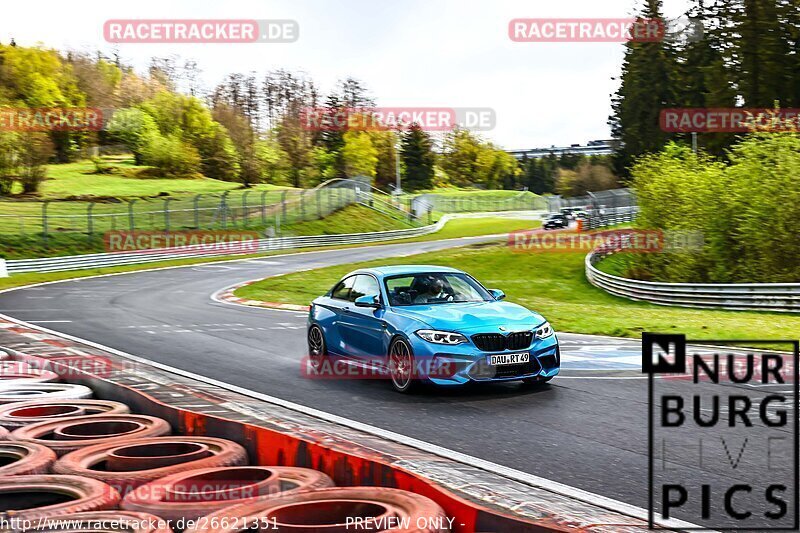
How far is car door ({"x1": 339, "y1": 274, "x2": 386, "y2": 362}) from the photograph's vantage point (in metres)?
10.8

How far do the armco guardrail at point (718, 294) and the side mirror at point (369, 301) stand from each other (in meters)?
16.6

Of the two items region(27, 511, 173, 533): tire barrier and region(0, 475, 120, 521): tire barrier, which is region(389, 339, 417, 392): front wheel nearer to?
region(0, 475, 120, 521): tire barrier

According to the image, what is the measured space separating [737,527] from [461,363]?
16.4ft

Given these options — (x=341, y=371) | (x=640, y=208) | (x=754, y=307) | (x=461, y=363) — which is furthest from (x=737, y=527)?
(x=640, y=208)

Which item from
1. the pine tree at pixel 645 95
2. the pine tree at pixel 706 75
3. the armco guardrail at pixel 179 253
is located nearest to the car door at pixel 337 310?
the armco guardrail at pixel 179 253

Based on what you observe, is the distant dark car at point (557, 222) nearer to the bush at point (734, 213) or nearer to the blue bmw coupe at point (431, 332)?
the bush at point (734, 213)

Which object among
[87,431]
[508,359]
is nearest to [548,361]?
[508,359]

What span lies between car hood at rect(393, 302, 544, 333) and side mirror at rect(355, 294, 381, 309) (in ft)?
1.17

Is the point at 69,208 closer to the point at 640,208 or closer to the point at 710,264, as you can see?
the point at 640,208

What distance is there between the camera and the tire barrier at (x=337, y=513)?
4.22 m

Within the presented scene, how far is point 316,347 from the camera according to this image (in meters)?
12.4

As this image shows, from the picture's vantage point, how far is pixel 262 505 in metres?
4.50

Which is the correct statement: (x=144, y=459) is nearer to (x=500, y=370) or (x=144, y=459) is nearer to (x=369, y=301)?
(x=500, y=370)

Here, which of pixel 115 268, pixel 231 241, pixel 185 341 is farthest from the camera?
pixel 231 241
